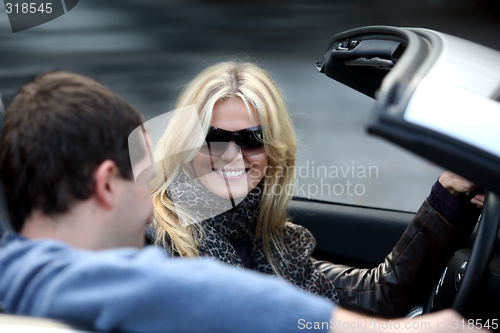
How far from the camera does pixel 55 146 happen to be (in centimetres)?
71

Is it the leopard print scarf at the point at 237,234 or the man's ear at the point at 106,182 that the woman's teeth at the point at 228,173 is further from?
the man's ear at the point at 106,182

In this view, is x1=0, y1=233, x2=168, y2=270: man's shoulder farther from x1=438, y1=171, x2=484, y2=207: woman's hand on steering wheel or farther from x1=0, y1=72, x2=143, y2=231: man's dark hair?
x1=438, y1=171, x2=484, y2=207: woman's hand on steering wheel

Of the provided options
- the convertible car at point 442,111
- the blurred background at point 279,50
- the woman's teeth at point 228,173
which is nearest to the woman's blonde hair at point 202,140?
the woman's teeth at point 228,173

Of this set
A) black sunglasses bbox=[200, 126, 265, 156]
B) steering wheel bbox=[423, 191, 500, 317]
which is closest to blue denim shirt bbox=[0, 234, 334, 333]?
steering wheel bbox=[423, 191, 500, 317]

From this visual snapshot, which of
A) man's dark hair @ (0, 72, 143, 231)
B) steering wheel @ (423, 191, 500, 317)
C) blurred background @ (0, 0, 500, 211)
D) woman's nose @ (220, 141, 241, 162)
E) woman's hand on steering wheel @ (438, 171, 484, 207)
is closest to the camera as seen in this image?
man's dark hair @ (0, 72, 143, 231)

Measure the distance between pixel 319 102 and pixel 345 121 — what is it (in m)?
0.30

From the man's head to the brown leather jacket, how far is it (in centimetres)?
107

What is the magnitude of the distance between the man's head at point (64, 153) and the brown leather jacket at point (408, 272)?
1068 millimetres

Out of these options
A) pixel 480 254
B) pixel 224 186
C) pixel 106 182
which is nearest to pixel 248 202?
pixel 224 186

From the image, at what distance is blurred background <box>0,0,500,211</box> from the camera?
12.1 ft

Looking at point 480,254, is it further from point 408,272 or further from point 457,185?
point 408,272

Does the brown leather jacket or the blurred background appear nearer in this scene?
the brown leather jacket

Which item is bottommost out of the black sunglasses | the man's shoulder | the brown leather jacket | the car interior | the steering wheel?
the brown leather jacket

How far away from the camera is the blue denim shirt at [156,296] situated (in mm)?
577
